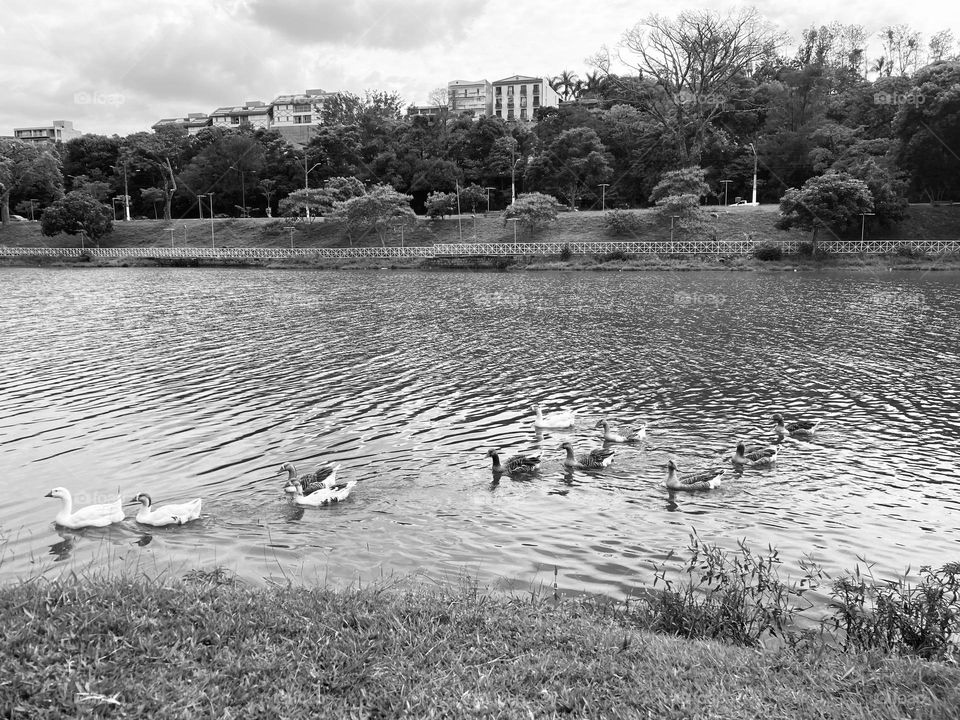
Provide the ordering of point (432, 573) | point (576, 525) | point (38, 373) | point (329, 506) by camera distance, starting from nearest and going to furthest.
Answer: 1. point (432, 573)
2. point (576, 525)
3. point (329, 506)
4. point (38, 373)

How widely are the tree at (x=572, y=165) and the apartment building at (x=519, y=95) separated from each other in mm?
81547

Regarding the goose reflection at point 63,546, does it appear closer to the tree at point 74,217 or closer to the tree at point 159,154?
the tree at point 74,217

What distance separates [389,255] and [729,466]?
70.0 metres

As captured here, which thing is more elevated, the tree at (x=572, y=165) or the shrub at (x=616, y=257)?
the tree at (x=572, y=165)

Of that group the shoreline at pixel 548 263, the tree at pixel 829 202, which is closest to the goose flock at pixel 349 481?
the shoreline at pixel 548 263

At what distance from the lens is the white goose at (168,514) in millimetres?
11055

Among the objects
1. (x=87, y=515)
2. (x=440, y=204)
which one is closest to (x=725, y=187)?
(x=440, y=204)

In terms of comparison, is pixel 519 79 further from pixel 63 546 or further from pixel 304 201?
pixel 63 546

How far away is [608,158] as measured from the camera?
319ft

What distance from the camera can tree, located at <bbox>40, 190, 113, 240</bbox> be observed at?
9425 centimetres

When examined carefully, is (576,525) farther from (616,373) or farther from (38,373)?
(38,373)

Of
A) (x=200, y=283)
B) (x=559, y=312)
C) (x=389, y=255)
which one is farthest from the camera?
(x=389, y=255)

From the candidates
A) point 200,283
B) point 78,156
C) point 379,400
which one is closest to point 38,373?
point 379,400

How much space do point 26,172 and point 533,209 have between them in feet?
264
